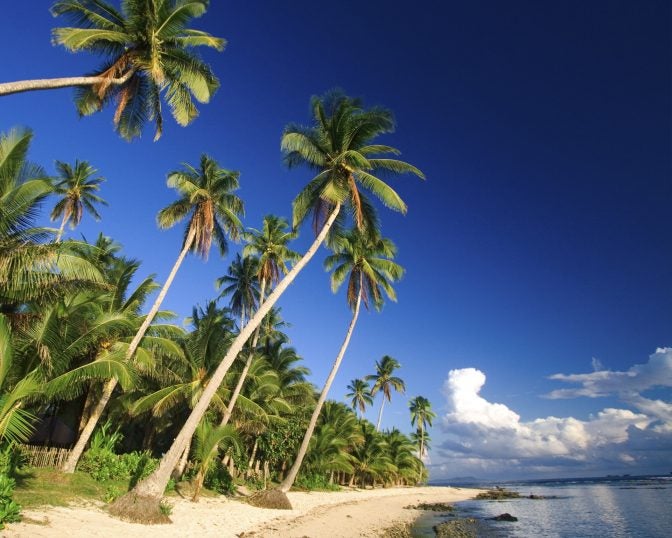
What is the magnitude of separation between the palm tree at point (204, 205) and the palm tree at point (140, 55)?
6.53 metres

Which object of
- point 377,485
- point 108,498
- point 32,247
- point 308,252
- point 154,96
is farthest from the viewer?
point 377,485

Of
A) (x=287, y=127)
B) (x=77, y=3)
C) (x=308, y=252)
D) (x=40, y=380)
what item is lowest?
(x=40, y=380)

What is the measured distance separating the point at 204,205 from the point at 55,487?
13.8m

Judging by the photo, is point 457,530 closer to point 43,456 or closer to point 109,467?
point 109,467

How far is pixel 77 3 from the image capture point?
13.9 metres

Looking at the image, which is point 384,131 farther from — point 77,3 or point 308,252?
point 77,3

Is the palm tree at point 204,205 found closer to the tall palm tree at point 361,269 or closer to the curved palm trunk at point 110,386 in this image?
the curved palm trunk at point 110,386

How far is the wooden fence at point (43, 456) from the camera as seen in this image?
15.6 m

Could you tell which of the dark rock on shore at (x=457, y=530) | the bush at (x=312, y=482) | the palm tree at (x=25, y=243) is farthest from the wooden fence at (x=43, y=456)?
the bush at (x=312, y=482)

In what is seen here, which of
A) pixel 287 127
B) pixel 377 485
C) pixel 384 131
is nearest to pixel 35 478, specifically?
pixel 287 127

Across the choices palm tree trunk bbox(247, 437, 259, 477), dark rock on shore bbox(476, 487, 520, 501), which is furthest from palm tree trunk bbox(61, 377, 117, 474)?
dark rock on shore bbox(476, 487, 520, 501)

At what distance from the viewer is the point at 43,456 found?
16.3 metres

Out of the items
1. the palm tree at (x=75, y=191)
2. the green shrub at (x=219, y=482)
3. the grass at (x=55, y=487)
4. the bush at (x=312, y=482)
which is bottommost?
the grass at (x=55, y=487)

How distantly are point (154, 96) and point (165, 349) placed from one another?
473 inches
